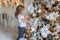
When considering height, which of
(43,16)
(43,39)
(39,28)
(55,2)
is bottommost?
(43,39)

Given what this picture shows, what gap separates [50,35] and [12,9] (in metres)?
3.34

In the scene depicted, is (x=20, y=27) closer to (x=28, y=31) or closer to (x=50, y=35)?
(x=28, y=31)

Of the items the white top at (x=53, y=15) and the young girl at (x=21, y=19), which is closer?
the white top at (x=53, y=15)

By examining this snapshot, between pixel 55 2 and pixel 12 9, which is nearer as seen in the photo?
pixel 55 2

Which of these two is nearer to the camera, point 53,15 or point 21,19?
point 53,15

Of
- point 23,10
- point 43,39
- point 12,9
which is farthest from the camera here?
point 12,9

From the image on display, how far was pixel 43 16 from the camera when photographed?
2.49m

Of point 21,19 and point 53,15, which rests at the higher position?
point 53,15

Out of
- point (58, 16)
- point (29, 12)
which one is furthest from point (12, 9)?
point (58, 16)

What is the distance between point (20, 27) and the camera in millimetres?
3006

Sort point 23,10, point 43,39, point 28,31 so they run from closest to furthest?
point 43,39
point 28,31
point 23,10

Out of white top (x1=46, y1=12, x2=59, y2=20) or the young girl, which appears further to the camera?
the young girl

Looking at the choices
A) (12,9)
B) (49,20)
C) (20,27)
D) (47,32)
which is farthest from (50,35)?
(12,9)

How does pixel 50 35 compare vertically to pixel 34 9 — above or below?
below
